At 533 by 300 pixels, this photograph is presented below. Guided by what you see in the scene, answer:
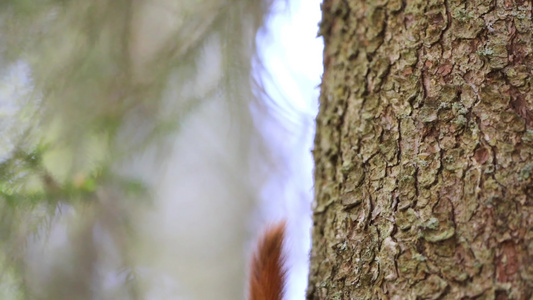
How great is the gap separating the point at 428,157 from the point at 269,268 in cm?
36

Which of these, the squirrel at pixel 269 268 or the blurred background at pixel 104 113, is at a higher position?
the blurred background at pixel 104 113

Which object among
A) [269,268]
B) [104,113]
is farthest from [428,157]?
[104,113]

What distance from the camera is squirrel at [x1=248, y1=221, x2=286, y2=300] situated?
857mm

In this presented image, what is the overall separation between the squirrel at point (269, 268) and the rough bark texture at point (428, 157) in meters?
0.07

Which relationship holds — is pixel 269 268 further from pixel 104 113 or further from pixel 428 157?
pixel 104 113

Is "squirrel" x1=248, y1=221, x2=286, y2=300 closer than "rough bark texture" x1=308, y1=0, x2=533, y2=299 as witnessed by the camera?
No

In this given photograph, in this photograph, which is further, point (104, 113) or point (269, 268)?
point (104, 113)

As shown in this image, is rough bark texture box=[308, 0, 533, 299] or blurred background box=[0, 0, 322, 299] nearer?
rough bark texture box=[308, 0, 533, 299]

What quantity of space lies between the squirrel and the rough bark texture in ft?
0.21

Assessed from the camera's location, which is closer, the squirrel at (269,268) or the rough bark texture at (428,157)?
the rough bark texture at (428,157)

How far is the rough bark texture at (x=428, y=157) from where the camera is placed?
637 mm

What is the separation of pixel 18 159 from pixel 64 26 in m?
0.36

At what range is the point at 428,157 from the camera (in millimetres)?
726

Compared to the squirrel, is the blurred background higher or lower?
higher
